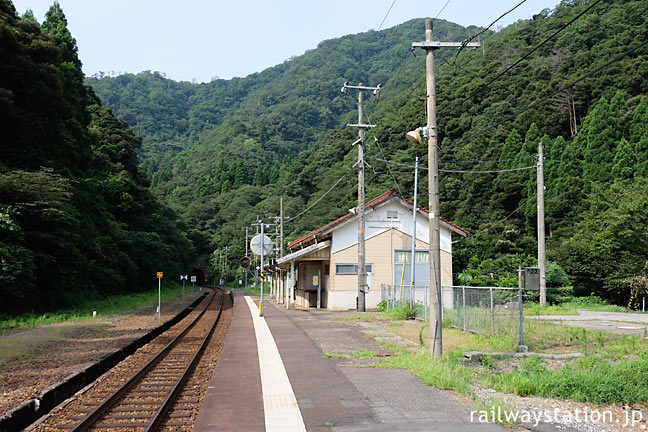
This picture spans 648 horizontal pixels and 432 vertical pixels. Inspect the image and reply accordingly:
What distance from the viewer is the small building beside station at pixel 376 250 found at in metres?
26.5

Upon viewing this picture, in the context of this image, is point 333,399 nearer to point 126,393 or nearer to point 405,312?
point 126,393

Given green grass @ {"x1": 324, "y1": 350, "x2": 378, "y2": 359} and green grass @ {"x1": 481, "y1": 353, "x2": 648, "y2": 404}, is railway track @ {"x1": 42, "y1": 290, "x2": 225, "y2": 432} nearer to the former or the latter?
green grass @ {"x1": 324, "y1": 350, "x2": 378, "y2": 359}

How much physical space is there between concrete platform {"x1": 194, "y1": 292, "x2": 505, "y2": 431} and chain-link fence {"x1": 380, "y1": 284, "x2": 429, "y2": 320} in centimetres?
821

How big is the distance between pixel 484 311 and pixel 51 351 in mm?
11015

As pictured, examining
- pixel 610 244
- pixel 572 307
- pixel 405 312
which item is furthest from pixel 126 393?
pixel 610 244

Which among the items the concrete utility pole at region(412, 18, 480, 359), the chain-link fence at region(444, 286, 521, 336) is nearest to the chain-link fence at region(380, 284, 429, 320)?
the chain-link fence at region(444, 286, 521, 336)

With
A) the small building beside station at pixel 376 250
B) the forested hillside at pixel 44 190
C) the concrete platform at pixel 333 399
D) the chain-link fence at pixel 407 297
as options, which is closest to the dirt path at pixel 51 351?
the concrete platform at pixel 333 399

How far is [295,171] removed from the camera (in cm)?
7856

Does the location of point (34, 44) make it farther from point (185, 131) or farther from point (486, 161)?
point (185, 131)

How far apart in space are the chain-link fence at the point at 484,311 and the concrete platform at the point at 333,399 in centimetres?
446

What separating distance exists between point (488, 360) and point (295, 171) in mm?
69329

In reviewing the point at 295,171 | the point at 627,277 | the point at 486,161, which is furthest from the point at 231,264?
the point at 627,277

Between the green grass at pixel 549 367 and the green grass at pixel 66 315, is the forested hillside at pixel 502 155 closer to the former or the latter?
the green grass at pixel 549 367

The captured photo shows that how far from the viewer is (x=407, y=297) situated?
21234 millimetres
